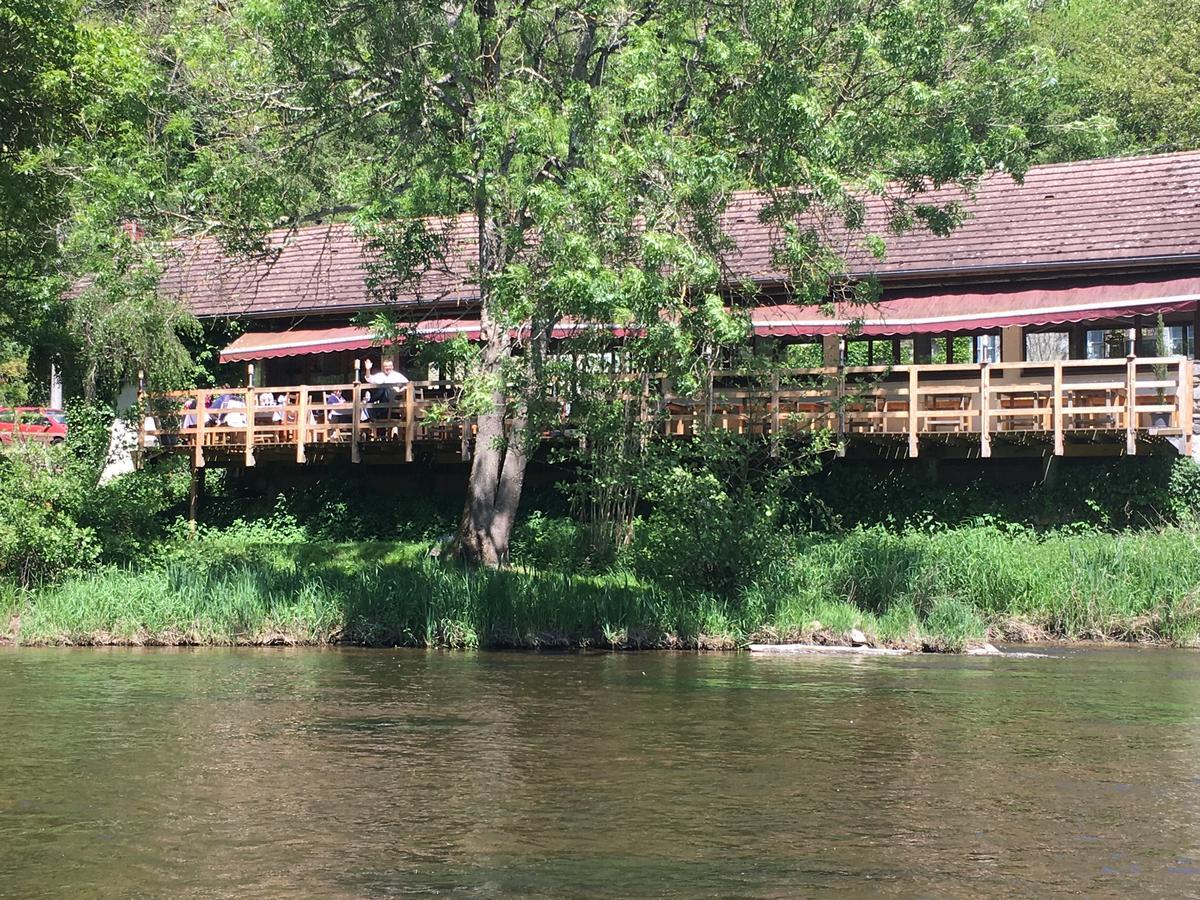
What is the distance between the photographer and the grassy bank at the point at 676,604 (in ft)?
58.0

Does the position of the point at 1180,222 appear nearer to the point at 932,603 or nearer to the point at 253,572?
the point at 932,603

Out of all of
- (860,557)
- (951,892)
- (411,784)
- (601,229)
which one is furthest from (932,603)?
(951,892)

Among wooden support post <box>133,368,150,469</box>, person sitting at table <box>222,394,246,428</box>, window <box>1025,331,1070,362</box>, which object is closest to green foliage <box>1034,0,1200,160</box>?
window <box>1025,331,1070,362</box>

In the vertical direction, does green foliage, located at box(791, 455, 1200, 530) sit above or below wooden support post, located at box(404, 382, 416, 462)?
below

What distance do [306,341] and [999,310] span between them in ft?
36.6

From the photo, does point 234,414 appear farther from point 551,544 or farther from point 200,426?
point 551,544

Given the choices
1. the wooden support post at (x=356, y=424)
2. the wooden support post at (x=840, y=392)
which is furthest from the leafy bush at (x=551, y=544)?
the wooden support post at (x=840, y=392)

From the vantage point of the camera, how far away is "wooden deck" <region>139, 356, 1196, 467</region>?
66.7 ft

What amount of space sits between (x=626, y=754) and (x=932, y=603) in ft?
27.2

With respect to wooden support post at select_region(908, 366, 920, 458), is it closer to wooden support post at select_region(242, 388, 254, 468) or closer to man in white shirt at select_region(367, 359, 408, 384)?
man in white shirt at select_region(367, 359, 408, 384)

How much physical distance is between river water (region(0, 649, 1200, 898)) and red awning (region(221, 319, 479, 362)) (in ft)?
31.5

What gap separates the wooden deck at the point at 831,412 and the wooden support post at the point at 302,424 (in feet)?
A: 0.07

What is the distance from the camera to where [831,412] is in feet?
67.6

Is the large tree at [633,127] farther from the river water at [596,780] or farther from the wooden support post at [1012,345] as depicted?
the wooden support post at [1012,345]
